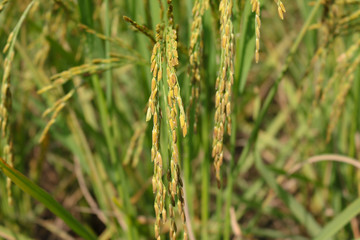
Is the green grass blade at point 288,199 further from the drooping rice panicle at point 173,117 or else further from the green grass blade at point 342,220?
the drooping rice panicle at point 173,117

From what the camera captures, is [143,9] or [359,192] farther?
[359,192]

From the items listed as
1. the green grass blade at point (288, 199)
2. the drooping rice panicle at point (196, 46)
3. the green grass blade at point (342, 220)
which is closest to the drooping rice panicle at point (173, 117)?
the drooping rice panicle at point (196, 46)

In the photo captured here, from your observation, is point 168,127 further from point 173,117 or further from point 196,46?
point 196,46

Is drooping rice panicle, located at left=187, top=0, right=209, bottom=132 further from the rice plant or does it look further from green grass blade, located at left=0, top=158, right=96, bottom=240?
green grass blade, located at left=0, top=158, right=96, bottom=240

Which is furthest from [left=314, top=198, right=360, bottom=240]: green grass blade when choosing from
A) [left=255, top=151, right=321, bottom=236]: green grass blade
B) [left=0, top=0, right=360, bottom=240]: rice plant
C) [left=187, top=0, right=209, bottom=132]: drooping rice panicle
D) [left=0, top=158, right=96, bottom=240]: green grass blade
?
[left=0, top=158, right=96, bottom=240]: green grass blade

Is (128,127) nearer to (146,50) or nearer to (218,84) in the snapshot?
(146,50)

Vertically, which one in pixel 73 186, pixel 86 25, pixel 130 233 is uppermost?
pixel 86 25

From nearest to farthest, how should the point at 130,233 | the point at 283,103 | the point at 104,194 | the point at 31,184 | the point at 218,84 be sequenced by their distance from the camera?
the point at 218,84 → the point at 31,184 → the point at 130,233 → the point at 104,194 → the point at 283,103

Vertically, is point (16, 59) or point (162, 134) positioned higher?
point (16, 59)

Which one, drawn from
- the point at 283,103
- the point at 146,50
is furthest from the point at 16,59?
the point at 283,103
